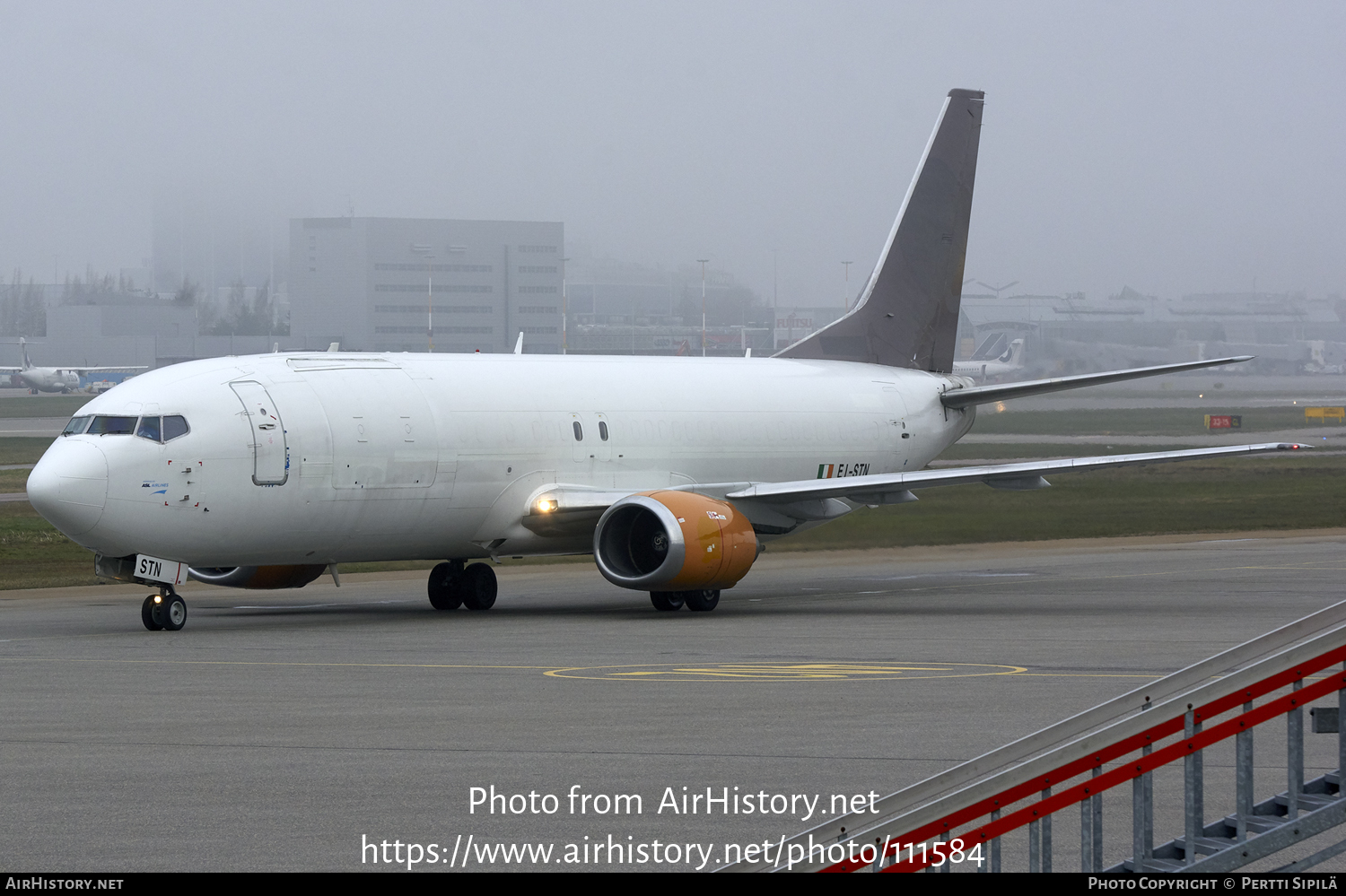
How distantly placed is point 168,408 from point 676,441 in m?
9.50

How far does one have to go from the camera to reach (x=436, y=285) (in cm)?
12962

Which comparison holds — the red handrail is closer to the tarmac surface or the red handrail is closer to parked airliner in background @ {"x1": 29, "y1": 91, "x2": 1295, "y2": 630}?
the tarmac surface

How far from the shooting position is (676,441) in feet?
98.3

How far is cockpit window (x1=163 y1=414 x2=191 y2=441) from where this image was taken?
76.6ft

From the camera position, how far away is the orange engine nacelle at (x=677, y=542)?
25.6m

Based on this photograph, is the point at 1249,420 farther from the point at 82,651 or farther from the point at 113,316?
the point at 113,316

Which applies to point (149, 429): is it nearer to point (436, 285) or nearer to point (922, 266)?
point (922, 266)

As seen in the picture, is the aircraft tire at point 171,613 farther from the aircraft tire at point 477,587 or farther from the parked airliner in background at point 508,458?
the aircraft tire at point 477,587

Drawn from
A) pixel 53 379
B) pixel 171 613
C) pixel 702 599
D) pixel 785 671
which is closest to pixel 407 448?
pixel 171 613

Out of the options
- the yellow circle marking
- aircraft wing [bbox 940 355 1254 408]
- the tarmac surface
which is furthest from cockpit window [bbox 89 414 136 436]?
aircraft wing [bbox 940 355 1254 408]

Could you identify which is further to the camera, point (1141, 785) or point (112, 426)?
point (112, 426)

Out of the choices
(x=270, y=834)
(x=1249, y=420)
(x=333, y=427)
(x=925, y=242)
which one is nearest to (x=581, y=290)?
(x=1249, y=420)

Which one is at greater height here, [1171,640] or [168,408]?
[168,408]

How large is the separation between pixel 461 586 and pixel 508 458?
2.78m
